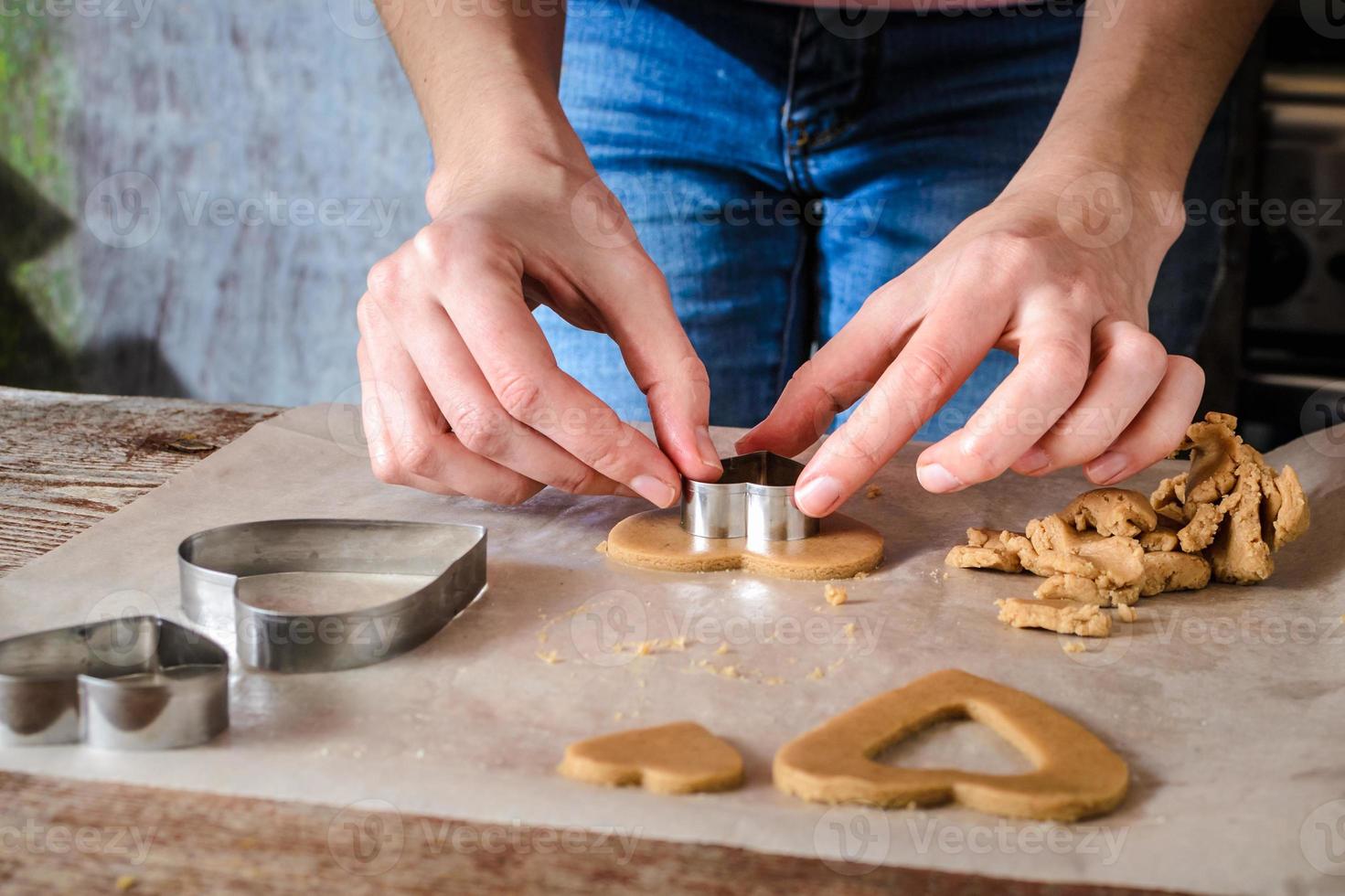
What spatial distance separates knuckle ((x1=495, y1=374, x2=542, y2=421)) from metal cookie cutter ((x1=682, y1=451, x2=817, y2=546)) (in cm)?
20

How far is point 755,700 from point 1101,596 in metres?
0.40

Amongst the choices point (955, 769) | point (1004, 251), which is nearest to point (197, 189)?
point (1004, 251)

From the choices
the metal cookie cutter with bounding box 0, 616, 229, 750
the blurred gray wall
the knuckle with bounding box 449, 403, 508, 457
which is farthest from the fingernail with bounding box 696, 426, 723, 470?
the blurred gray wall

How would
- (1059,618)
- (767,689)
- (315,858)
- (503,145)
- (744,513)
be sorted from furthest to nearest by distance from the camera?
(503,145), (744,513), (1059,618), (767,689), (315,858)

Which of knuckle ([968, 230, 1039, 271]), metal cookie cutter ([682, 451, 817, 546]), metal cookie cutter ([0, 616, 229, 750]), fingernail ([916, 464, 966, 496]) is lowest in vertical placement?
metal cookie cutter ([0, 616, 229, 750])

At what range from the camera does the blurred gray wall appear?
362cm

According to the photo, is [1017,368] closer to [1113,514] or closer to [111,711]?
[1113,514]

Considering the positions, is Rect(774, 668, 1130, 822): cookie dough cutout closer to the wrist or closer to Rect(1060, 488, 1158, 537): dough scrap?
Rect(1060, 488, 1158, 537): dough scrap

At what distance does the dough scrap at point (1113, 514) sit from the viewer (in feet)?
4.05

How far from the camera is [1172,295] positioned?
6.54ft

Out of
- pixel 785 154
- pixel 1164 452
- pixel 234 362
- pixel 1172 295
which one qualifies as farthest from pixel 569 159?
pixel 234 362

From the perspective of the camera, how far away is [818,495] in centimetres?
124

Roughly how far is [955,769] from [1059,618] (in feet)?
0.95

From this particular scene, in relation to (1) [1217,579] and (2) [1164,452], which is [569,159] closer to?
(2) [1164,452]
